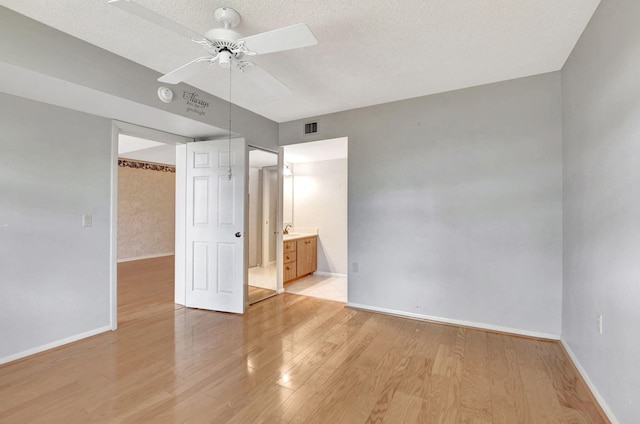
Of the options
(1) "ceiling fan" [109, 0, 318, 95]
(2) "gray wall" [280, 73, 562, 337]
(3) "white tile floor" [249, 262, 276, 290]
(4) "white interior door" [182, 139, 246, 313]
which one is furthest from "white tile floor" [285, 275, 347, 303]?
(1) "ceiling fan" [109, 0, 318, 95]

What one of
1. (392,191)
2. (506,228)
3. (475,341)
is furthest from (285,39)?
(475,341)

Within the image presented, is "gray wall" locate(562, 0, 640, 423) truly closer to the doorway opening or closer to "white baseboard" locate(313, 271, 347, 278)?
the doorway opening

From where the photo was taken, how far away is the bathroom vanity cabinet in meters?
4.51

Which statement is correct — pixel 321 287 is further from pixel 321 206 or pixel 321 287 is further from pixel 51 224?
pixel 51 224

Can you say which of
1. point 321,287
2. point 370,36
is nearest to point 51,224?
point 370,36

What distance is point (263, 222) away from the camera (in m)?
5.00

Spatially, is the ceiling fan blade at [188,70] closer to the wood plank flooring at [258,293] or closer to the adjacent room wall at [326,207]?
the wood plank flooring at [258,293]

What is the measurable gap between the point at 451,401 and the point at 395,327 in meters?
1.14

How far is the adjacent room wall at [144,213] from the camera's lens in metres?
6.46

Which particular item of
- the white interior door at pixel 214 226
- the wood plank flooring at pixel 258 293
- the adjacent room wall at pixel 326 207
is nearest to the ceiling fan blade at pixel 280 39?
the white interior door at pixel 214 226

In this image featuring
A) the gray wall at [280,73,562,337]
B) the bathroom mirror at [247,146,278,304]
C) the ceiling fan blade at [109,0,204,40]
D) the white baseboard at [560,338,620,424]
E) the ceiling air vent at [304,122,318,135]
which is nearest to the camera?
the ceiling fan blade at [109,0,204,40]

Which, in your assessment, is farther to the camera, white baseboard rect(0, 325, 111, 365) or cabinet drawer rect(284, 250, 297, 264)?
cabinet drawer rect(284, 250, 297, 264)

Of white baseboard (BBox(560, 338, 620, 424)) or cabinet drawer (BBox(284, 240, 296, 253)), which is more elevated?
cabinet drawer (BBox(284, 240, 296, 253))

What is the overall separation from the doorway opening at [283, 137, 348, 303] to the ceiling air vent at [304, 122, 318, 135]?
2.74ft
